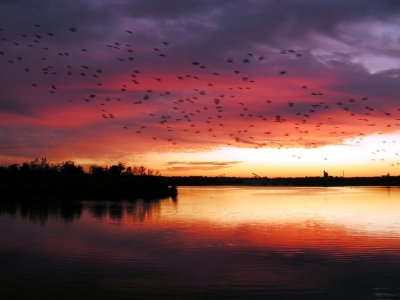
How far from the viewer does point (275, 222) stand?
39656mm

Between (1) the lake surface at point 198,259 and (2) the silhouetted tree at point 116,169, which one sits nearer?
(1) the lake surface at point 198,259

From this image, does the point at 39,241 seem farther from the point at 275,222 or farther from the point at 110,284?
the point at 275,222

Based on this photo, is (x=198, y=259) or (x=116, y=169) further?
(x=116, y=169)

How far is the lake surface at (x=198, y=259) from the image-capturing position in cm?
1653

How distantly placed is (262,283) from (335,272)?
12.8 feet

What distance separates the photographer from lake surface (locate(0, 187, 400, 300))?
1653 centimetres

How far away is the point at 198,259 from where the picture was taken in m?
22.4

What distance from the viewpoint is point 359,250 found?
83.7 feet

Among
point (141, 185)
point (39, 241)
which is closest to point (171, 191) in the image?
point (141, 185)

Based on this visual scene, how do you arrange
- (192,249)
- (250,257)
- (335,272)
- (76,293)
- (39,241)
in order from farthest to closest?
(39,241) < (192,249) < (250,257) < (335,272) < (76,293)

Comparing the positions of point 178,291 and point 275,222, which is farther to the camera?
point 275,222

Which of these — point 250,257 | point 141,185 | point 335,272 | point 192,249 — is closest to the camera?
point 335,272

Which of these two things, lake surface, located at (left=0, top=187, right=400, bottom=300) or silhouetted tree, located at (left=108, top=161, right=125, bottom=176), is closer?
lake surface, located at (left=0, top=187, right=400, bottom=300)

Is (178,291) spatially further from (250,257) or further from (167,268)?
(250,257)
